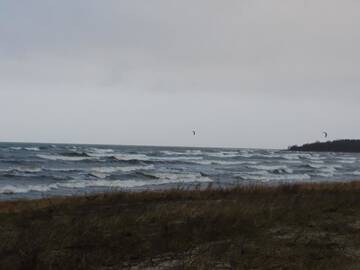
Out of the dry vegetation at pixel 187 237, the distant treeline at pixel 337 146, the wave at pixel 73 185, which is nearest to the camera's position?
the dry vegetation at pixel 187 237

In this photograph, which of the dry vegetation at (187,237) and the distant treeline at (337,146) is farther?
the distant treeline at (337,146)

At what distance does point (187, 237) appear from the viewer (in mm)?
7980

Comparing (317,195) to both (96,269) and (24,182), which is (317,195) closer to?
(96,269)

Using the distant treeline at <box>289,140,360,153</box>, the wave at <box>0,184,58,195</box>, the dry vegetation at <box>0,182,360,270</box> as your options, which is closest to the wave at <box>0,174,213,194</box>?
the wave at <box>0,184,58,195</box>

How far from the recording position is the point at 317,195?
14.5 meters

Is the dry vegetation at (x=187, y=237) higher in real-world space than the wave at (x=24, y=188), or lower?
higher

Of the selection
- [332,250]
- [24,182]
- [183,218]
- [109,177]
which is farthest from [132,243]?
[109,177]

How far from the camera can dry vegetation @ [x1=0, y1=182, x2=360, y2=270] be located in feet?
21.5

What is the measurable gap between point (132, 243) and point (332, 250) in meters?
2.63

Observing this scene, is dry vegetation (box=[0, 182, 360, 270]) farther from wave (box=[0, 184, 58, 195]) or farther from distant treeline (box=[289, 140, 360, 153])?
distant treeline (box=[289, 140, 360, 153])

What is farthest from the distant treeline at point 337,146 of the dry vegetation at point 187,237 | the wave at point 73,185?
the dry vegetation at point 187,237

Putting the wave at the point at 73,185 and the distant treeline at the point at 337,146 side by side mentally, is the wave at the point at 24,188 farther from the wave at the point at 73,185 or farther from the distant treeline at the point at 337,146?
the distant treeline at the point at 337,146

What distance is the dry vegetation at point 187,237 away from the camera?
21.5 feet

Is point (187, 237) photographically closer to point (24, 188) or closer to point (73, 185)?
point (24, 188)
